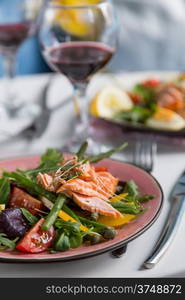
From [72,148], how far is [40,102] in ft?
1.57

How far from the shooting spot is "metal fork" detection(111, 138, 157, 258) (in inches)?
67.6

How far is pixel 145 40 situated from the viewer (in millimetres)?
4297

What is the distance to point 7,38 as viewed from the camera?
2.32 metres

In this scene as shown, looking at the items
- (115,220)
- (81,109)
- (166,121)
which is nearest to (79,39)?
(81,109)

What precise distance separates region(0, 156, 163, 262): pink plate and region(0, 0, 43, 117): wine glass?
0.71 metres

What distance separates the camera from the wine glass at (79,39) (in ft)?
6.22

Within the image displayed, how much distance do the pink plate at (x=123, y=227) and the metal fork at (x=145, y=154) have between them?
0.38 ft

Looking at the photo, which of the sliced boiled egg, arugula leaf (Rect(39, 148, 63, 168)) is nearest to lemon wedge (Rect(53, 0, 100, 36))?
the sliced boiled egg

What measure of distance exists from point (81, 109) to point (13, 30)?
0.54m

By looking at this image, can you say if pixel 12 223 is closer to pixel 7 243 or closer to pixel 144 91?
pixel 7 243

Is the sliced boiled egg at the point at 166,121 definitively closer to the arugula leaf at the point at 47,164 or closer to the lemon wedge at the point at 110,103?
the lemon wedge at the point at 110,103

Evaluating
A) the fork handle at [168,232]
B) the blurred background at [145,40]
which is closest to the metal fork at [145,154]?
the fork handle at [168,232]

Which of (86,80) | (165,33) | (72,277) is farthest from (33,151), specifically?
(165,33)

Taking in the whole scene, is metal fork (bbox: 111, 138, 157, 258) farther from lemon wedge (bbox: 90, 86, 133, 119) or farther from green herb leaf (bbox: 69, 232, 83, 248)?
green herb leaf (bbox: 69, 232, 83, 248)
